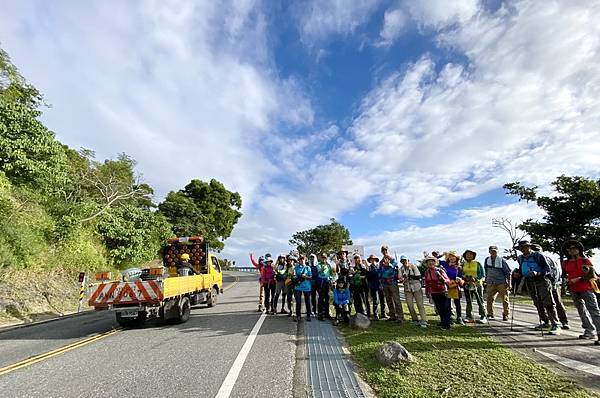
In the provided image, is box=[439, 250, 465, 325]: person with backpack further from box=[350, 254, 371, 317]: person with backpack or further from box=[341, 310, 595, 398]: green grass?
box=[350, 254, 371, 317]: person with backpack

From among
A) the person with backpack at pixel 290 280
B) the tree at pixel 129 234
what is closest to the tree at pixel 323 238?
the tree at pixel 129 234

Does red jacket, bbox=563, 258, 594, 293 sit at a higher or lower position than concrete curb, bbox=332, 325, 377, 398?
higher

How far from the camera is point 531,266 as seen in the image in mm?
7535

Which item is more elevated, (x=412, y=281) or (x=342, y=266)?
(x=342, y=266)

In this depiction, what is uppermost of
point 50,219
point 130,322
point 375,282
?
point 50,219

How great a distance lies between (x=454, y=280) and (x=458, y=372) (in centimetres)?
423

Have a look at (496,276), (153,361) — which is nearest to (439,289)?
(496,276)

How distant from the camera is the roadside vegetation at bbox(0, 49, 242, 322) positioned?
44.4ft

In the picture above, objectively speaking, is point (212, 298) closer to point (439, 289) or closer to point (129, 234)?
point (439, 289)

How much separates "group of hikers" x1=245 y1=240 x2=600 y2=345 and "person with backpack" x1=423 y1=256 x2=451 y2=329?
0.8 inches

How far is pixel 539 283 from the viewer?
24.2ft

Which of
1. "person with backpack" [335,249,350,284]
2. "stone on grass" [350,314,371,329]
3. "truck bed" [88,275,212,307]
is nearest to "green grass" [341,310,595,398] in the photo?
"stone on grass" [350,314,371,329]

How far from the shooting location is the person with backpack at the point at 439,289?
7.72 meters

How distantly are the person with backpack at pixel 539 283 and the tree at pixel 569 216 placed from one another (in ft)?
Answer: 54.0
